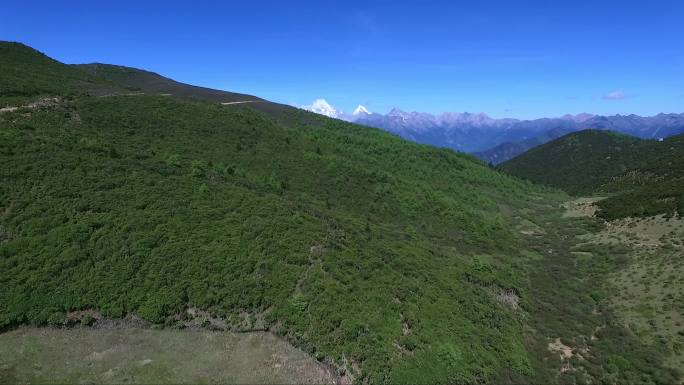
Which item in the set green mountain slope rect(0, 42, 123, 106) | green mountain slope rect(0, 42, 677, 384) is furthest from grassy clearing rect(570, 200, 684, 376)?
green mountain slope rect(0, 42, 123, 106)

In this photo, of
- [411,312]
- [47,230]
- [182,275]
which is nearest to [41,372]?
[182,275]

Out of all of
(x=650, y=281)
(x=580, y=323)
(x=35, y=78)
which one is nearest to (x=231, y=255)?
(x=580, y=323)

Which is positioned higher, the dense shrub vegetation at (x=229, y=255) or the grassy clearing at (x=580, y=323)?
the dense shrub vegetation at (x=229, y=255)

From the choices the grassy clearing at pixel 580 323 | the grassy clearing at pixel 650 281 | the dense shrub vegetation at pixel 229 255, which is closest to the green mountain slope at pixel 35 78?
the dense shrub vegetation at pixel 229 255

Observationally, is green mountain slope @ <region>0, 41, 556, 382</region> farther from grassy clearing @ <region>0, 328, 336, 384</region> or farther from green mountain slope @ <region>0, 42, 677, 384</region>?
grassy clearing @ <region>0, 328, 336, 384</region>

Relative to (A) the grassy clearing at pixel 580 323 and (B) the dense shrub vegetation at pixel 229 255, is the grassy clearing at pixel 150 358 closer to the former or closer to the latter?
(B) the dense shrub vegetation at pixel 229 255
